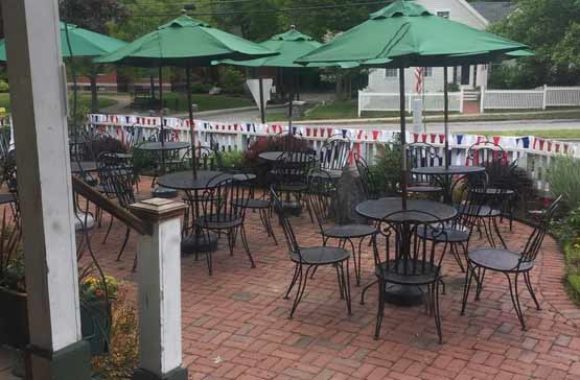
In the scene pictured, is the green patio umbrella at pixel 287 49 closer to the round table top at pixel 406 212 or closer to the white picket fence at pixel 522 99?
the round table top at pixel 406 212

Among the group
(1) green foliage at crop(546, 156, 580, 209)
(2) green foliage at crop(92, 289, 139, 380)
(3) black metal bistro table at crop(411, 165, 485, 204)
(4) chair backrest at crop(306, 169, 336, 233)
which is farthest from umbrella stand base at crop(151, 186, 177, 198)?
(1) green foliage at crop(546, 156, 580, 209)

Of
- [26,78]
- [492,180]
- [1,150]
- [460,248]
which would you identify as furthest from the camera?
[1,150]

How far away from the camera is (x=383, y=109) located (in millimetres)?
27734

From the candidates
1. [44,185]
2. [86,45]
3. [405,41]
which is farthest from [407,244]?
[86,45]

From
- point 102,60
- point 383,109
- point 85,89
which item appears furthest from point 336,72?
point 102,60

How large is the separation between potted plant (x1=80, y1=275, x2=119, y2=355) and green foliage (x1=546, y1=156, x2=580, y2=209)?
→ 528 centimetres

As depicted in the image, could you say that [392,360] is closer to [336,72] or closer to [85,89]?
[336,72]

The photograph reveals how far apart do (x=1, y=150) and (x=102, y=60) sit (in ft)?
10.4

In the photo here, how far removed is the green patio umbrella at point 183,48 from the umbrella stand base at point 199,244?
2.23ft

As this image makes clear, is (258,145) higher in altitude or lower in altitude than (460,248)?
higher

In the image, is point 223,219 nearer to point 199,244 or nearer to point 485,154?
point 199,244

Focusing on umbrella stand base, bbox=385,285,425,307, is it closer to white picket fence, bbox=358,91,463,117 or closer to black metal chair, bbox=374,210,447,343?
black metal chair, bbox=374,210,447,343

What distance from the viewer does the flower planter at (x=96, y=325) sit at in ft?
11.0

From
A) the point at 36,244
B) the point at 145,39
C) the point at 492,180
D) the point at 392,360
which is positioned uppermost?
the point at 145,39
